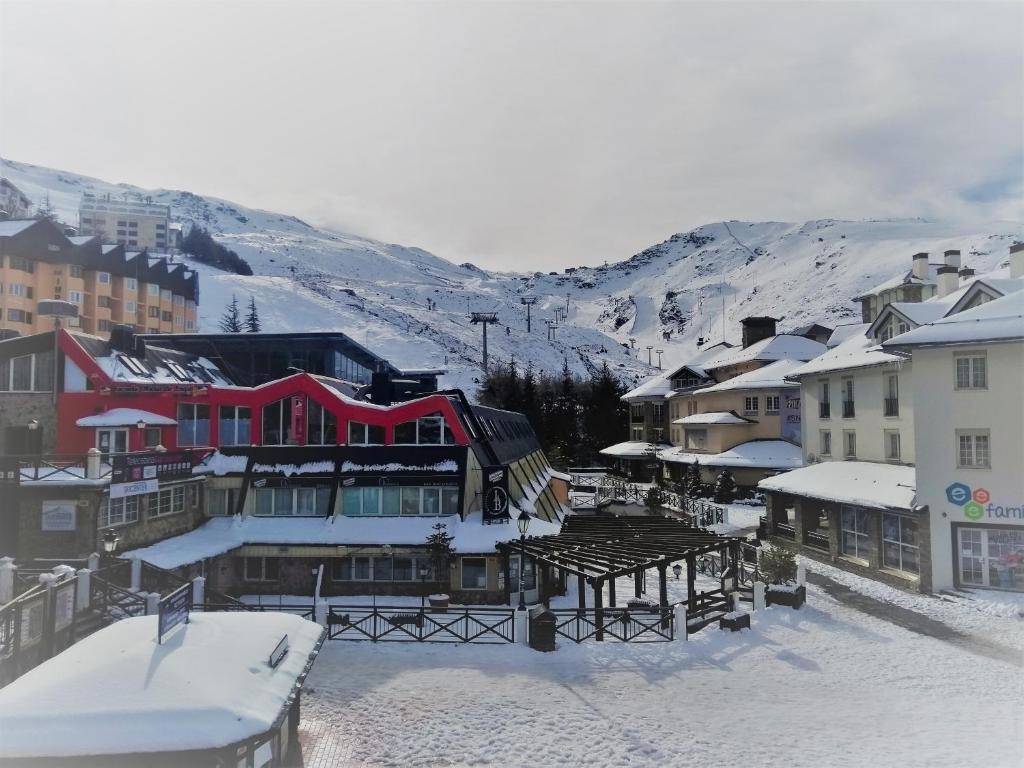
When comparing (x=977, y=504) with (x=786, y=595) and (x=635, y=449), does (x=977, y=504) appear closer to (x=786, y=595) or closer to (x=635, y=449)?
(x=786, y=595)

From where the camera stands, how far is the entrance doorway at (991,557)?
80.0ft

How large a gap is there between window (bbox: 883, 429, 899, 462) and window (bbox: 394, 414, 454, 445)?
21648mm

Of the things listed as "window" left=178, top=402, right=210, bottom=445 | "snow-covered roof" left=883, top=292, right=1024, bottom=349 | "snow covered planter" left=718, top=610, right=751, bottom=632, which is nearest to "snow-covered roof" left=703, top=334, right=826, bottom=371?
"snow-covered roof" left=883, top=292, right=1024, bottom=349

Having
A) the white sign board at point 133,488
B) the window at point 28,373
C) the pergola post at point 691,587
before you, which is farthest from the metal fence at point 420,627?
the window at point 28,373

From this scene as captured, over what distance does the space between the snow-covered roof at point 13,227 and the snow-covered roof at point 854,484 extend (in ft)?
Answer: 227

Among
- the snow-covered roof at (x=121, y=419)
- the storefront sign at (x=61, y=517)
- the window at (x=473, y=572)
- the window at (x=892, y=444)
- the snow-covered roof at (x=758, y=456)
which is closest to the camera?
the storefront sign at (x=61, y=517)

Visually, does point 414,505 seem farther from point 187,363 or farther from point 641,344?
point 641,344

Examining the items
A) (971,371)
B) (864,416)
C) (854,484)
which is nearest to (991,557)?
(854,484)

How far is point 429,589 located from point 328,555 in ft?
14.1

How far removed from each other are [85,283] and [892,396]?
251ft

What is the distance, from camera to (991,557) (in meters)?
24.9

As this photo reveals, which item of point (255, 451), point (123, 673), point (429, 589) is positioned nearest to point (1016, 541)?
point (429, 589)

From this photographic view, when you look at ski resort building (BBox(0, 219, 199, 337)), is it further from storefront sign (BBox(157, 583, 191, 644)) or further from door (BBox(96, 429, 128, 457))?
storefront sign (BBox(157, 583, 191, 644))

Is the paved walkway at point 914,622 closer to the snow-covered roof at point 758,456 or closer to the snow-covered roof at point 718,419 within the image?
the snow-covered roof at point 758,456
